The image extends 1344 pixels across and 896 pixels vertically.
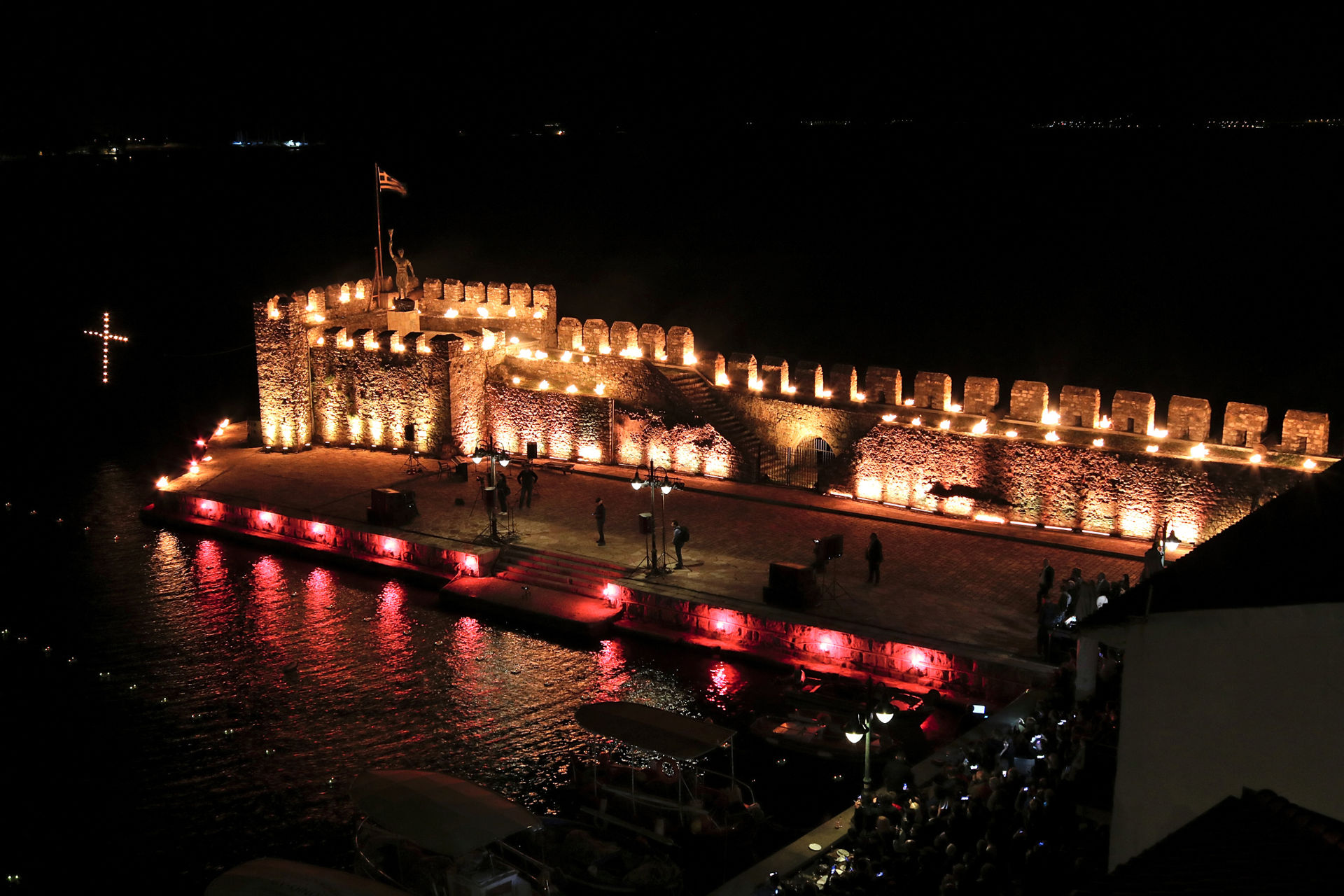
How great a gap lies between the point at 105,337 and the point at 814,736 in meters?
40.3

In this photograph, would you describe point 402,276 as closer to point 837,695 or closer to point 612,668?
point 612,668

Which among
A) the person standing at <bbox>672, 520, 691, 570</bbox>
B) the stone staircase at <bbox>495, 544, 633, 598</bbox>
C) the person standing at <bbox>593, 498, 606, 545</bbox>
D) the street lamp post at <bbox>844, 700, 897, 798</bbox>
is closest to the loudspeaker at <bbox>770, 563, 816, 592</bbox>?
the person standing at <bbox>672, 520, 691, 570</bbox>

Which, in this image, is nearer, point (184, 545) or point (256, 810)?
point (256, 810)

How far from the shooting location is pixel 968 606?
1884cm

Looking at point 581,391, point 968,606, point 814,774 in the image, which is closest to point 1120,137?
point 581,391

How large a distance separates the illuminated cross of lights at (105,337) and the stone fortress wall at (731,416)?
57.2ft

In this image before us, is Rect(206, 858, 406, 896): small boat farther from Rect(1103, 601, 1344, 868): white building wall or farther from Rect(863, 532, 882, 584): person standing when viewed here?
Rect(863, 532, 882, 584): person standing

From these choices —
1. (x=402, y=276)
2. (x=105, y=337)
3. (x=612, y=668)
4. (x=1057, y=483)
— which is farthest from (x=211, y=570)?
(x=105, y=337)

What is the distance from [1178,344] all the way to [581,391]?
25.8 metres

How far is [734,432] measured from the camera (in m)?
25.0

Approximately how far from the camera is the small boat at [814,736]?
612 inches

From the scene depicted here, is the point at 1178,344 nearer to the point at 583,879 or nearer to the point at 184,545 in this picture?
the point at 184,545

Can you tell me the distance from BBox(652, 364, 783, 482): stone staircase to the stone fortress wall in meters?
0.04

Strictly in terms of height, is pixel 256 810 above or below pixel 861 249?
below
